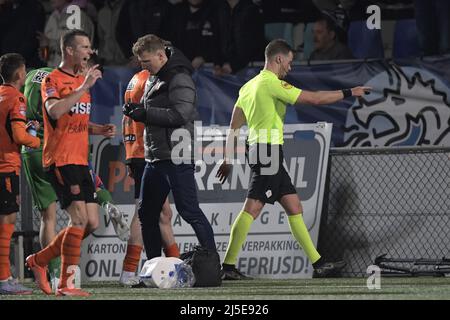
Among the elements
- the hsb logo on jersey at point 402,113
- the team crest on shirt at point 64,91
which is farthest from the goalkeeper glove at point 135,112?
the hsb logo on jersey at point 402,113

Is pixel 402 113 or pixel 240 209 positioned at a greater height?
pixel 402 113

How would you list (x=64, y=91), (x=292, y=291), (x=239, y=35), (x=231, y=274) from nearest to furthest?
(x=64, y=91) < (x=292, y=291) < (x=231, y=274) < (x=239, y=35)

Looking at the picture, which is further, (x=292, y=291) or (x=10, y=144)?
(x=10, y=144)

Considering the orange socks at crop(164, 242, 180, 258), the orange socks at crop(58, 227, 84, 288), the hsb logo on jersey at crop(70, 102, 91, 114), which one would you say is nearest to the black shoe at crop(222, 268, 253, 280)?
the orange socks at crop(164, 242, 180, 258)

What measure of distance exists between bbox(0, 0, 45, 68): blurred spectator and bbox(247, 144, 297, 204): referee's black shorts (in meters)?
4.61

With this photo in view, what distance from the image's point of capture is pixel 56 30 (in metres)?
15.5

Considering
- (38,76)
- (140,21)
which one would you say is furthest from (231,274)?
(140,21)

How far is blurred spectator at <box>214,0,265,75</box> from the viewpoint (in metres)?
14.6

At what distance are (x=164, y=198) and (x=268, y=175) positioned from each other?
41.0 inches

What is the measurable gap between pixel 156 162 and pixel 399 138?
3.58m

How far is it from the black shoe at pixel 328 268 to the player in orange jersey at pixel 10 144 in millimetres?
2511

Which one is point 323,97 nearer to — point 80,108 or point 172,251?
point 172,251

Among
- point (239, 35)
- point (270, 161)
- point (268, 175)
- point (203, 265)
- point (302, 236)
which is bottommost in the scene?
point (203, 265)
